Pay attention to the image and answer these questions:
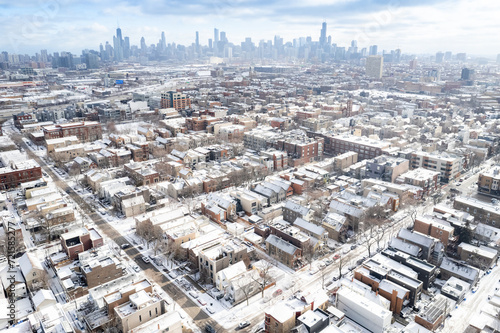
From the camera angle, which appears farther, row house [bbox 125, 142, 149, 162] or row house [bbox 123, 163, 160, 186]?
row house [bbox 125, 142, 149, 162]

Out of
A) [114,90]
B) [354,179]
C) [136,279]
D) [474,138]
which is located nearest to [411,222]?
[354,179]

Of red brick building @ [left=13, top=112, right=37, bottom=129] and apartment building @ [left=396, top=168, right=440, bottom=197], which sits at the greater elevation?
red brick building @ [left=13, top=112, right=37, bottom=129]

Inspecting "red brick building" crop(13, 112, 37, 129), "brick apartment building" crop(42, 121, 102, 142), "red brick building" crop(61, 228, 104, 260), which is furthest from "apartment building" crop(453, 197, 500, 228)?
"red brick building" crop(13, 112, 37, 129)

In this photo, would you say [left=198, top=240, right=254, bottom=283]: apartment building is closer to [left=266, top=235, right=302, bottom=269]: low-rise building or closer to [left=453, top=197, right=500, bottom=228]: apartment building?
[left=266, top=235, right=302, bottom=269]: low-rise building

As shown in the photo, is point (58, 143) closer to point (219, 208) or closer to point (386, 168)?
point (219, 208)

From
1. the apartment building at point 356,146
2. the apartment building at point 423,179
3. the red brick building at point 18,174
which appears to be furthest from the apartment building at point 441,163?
the red brick building at point 18,174

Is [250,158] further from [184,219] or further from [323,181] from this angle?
[184,219]
